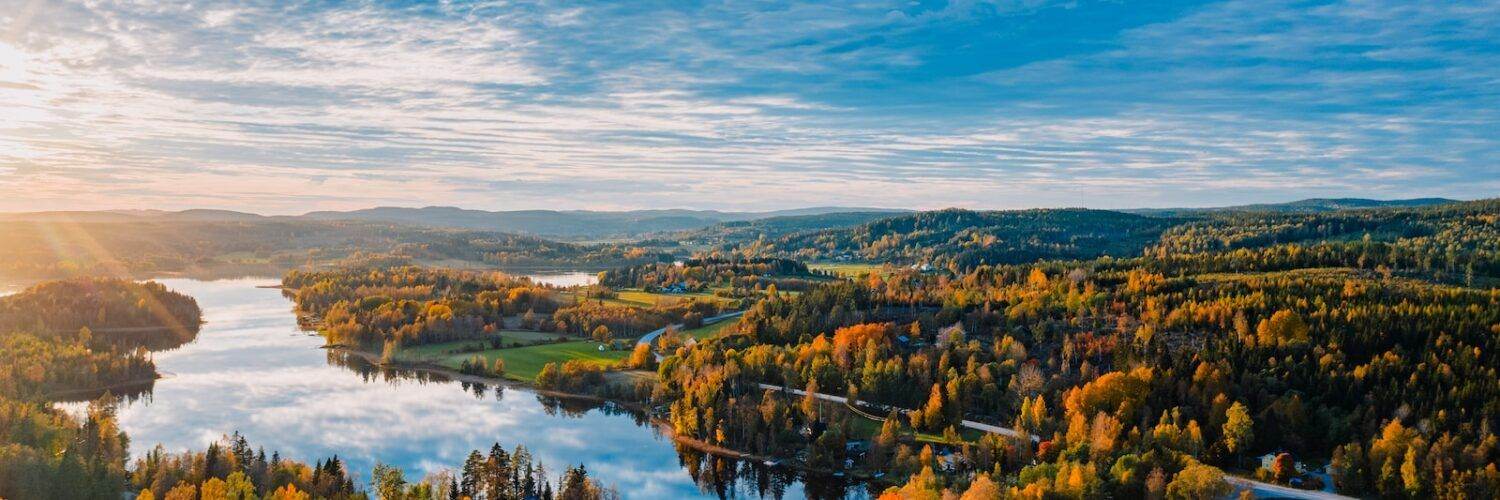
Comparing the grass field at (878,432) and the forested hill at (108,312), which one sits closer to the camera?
the grass field at (878,432)

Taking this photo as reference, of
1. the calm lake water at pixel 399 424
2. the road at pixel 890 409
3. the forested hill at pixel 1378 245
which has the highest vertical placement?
the forested hill at pixel 1378 245

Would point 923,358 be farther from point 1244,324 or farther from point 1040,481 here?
point 1040,481

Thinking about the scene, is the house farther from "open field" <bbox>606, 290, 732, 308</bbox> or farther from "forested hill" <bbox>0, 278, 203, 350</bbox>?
"forested hill" <bbox>0, 278, 203, 350</bbox>

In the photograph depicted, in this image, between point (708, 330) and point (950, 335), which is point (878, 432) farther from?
point (708, 330)

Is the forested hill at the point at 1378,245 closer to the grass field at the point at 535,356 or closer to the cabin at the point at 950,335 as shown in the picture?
the cabin at the point at 950,335

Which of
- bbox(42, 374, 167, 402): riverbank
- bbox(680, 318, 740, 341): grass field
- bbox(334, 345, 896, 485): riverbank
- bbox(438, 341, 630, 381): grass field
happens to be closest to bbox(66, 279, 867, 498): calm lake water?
bbox(334, 345, 896, 485): riverbank

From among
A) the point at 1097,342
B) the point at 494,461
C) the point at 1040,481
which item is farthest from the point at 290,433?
the point at 1097,342

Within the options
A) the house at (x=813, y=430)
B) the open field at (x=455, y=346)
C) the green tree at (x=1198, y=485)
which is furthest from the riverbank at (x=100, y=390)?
the green tree at (x=1198, y=485)
